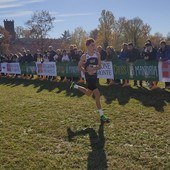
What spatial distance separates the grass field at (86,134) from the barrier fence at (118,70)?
1567mm

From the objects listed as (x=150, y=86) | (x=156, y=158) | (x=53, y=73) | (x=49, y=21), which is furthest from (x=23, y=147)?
(x=49, y=21)

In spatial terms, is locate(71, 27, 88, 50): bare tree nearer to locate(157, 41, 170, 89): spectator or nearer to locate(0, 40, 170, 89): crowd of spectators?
locate(0, 40, 170, 89): crowd of spectators

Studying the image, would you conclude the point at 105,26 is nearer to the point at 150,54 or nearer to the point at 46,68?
the point at 46,68

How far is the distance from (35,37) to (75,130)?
2408 inches

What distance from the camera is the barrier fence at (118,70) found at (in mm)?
13883

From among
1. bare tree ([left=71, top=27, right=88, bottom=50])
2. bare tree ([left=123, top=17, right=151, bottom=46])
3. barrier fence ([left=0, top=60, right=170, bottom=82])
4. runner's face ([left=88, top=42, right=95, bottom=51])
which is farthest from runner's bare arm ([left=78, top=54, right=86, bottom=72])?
bare tree ([left=71, top=27, right=88, bottom=50])

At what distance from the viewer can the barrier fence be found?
1388 centimetres

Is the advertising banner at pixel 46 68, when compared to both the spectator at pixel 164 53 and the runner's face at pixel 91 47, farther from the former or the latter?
the runner's face at pixel 91 47

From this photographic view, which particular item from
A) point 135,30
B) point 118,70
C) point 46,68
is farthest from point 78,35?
point 118,70

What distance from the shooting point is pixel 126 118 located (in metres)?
9.09

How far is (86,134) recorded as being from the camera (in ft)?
25.3

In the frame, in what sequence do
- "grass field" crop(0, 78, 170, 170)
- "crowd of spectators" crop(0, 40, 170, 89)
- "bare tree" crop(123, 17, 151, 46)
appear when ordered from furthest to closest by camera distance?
1. "bare tree" crop(123, 17, 151, 46)
2. "crowd of spectators" crop(0, 40, 170, 89)
3. "grass field" crop(0, 78, 170, 170)

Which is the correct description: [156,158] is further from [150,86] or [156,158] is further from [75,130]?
[150,86]

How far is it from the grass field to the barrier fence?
1.57 meters
